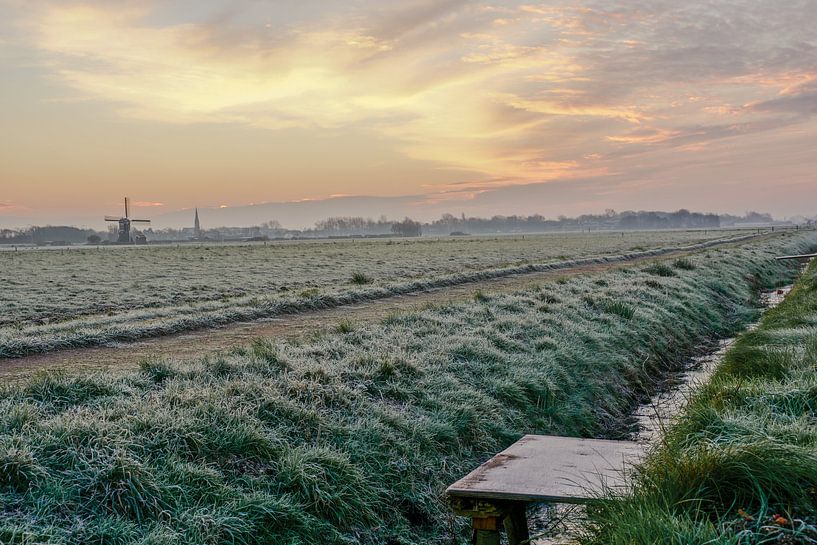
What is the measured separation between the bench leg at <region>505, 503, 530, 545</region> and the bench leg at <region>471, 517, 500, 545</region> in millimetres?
164

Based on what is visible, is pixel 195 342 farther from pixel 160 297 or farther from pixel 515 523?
pixel 160 297

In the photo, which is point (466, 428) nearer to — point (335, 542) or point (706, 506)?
point (335, 542)

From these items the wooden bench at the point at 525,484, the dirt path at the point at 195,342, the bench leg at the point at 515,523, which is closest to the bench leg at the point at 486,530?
the wooden bench at the point at 525,484

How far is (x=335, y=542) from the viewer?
245 inches

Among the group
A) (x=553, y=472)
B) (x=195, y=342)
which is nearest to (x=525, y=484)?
(x=553, y=472)

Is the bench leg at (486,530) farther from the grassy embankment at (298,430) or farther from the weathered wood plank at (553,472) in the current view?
the grassy embankment at (298,430)

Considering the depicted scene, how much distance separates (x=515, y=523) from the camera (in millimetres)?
6410

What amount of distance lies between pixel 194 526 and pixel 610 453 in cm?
444

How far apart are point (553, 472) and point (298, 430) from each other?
2989mm

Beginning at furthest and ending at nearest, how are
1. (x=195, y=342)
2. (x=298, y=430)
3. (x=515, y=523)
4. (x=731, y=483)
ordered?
(x=195, y=342) < (x=298, y=430) < (x=515, y=523) < (x=731, y=483)

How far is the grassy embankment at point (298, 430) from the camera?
562 centimetres

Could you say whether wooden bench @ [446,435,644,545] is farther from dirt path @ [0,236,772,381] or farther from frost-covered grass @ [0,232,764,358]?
frost-covered grass @ [0,232,764,358]

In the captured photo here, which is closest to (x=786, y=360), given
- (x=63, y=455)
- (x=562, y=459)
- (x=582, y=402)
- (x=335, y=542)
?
(x=582, y=402)

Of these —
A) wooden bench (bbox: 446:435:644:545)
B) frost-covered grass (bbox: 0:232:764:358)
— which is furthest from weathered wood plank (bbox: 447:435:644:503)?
frost-covered grass (bbox: 0:232:764:358)
